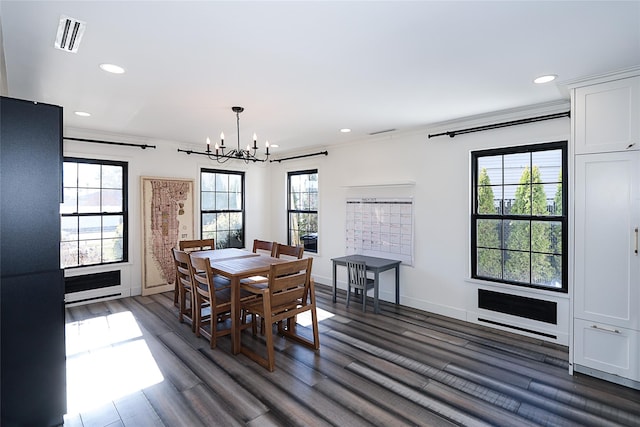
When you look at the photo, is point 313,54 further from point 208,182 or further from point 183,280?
point 208,182

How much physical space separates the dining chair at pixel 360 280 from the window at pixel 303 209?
149 cm

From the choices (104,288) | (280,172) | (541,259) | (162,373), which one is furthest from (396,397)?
(280,172)

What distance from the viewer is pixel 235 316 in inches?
129

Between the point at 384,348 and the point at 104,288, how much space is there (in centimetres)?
420

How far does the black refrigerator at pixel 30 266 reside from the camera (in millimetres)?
1932

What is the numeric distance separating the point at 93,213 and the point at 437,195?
4928 millimetres

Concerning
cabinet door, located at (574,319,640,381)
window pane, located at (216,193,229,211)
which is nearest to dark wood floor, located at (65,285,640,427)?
cabinet door, located at (574,319,640,381)

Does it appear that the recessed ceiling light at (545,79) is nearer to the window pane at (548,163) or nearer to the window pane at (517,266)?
the window pane at (548,163)

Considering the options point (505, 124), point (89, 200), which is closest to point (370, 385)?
point (505, 124)

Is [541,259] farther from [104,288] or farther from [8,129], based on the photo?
[104,288]

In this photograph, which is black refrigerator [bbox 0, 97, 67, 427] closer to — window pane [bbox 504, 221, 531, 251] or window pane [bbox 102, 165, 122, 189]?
window pane [bbox 102, 165, 122, 189]

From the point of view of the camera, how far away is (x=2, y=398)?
1919 mm

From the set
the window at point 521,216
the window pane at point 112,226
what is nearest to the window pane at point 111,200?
the window pane at point 112,226

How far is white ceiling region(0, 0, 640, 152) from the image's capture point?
70.9 inches
